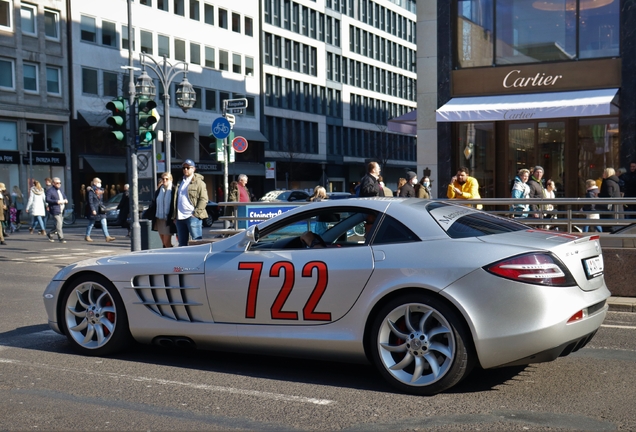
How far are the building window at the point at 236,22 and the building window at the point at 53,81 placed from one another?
17353mm

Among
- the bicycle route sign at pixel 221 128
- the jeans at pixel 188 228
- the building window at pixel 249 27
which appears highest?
the building window at pixel 249 27

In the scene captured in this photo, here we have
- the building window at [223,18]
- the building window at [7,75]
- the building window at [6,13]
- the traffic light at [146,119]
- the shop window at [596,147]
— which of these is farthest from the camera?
the building window at [223,18]

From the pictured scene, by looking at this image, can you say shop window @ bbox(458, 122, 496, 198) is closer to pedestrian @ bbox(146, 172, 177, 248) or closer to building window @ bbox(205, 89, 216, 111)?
pedestrian @ bbox(146, 172, 177, 248)

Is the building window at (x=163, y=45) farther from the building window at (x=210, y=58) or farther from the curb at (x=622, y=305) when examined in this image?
the curb at (x=622, y=305)

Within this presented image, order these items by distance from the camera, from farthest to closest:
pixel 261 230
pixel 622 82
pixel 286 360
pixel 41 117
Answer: pixel 41 117
pixel 622 82
pixel 286 360
pixel 261 230

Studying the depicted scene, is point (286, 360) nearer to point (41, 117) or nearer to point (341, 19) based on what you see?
point (41, 117)

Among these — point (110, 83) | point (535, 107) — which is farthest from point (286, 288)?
point (110, 83)

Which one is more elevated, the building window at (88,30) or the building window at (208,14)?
the building window at (208,14)

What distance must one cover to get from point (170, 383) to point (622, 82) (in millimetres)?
16941

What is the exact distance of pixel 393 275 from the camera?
19.0 feet

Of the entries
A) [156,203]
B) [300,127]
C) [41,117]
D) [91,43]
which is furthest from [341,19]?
[156,203]

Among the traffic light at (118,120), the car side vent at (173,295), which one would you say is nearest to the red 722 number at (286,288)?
the car side vent at (173,295)

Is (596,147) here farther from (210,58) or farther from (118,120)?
(210,58)

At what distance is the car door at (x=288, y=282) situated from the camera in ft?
19.7
